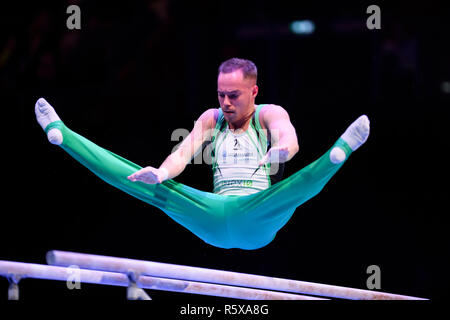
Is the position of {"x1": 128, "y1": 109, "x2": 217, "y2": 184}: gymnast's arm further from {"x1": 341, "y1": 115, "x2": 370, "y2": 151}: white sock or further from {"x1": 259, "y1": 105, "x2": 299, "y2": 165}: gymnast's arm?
{"x1": 341, "y1": 115, "x2": 370, "y2": 151}: white sock

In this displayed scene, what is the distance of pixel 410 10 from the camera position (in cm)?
633

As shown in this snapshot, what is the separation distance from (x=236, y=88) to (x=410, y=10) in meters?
3.27

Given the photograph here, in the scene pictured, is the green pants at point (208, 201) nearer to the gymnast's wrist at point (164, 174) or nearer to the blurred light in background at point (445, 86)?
the gymnast's wrist at point (164, 174)

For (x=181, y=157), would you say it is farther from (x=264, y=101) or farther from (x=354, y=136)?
(x=264, y=101)

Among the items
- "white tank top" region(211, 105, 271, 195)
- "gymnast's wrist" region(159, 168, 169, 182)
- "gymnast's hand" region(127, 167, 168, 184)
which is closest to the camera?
"gymnast's hand" region(127, 167, 168, 184)

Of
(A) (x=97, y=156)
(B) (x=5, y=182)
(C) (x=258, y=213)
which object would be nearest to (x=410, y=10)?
(C) (x=258, y=213)

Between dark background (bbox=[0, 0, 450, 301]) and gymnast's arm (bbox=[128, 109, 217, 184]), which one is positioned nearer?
gymnast's arm (bbox=[128, 109, 217, 184])

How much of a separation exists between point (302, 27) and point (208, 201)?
111 inches

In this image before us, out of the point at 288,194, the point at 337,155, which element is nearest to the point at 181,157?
the point at 288,194

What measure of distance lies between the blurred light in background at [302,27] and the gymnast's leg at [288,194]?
2.69 metres

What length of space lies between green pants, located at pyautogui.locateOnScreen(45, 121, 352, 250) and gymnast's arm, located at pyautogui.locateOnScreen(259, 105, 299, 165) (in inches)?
8.7

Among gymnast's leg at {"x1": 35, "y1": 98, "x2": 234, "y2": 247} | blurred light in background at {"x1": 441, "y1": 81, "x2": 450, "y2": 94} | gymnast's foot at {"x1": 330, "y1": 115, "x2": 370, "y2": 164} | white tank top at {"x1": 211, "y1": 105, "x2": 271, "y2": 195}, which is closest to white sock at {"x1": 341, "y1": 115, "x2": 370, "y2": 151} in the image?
gymnast's foot at {"x1": 330, "y1": 115, "x2": 370, "y2": 164}

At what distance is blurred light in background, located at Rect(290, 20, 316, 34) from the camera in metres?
6.00

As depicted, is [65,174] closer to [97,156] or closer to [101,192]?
[101,192]
